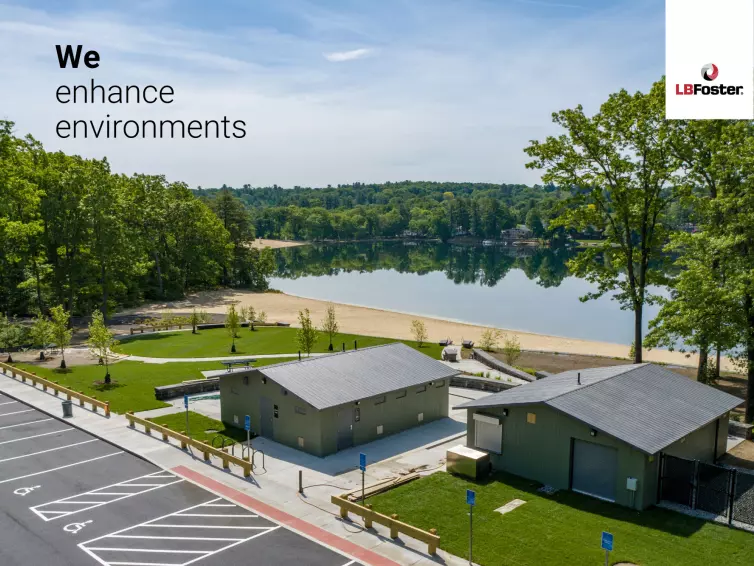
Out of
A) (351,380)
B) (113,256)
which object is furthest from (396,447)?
(113,256)

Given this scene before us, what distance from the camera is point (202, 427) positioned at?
28172mm

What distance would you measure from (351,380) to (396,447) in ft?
11.0

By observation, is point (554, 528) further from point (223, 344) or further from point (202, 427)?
point (223, 344)

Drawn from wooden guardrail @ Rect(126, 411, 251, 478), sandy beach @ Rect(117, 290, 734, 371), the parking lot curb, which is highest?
wooden guardrail @ Rect(126, 411, 251, 478)

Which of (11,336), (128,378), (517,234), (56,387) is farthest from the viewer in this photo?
(517,234)

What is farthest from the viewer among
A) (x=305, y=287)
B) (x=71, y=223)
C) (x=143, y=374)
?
(x=305, y=287)

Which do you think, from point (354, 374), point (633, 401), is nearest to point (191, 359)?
point (354, 374)

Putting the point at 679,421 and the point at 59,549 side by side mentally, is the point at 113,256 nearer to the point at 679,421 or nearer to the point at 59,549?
the point at 59,549

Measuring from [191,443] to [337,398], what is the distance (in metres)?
6.03

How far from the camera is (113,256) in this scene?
190 ft

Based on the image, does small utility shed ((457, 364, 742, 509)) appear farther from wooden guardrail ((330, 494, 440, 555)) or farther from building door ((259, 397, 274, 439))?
building door ((259, 397, 274, 439))

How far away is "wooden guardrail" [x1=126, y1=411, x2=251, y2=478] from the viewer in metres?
22.3

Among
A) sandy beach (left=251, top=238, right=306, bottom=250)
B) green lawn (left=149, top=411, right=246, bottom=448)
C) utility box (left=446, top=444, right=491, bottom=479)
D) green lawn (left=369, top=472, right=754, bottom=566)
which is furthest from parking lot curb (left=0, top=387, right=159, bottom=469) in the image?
sandy beach (left=251, top=238, right=306, bottom=250)

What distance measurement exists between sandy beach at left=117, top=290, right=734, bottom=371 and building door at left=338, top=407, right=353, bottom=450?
25370 millimetres
